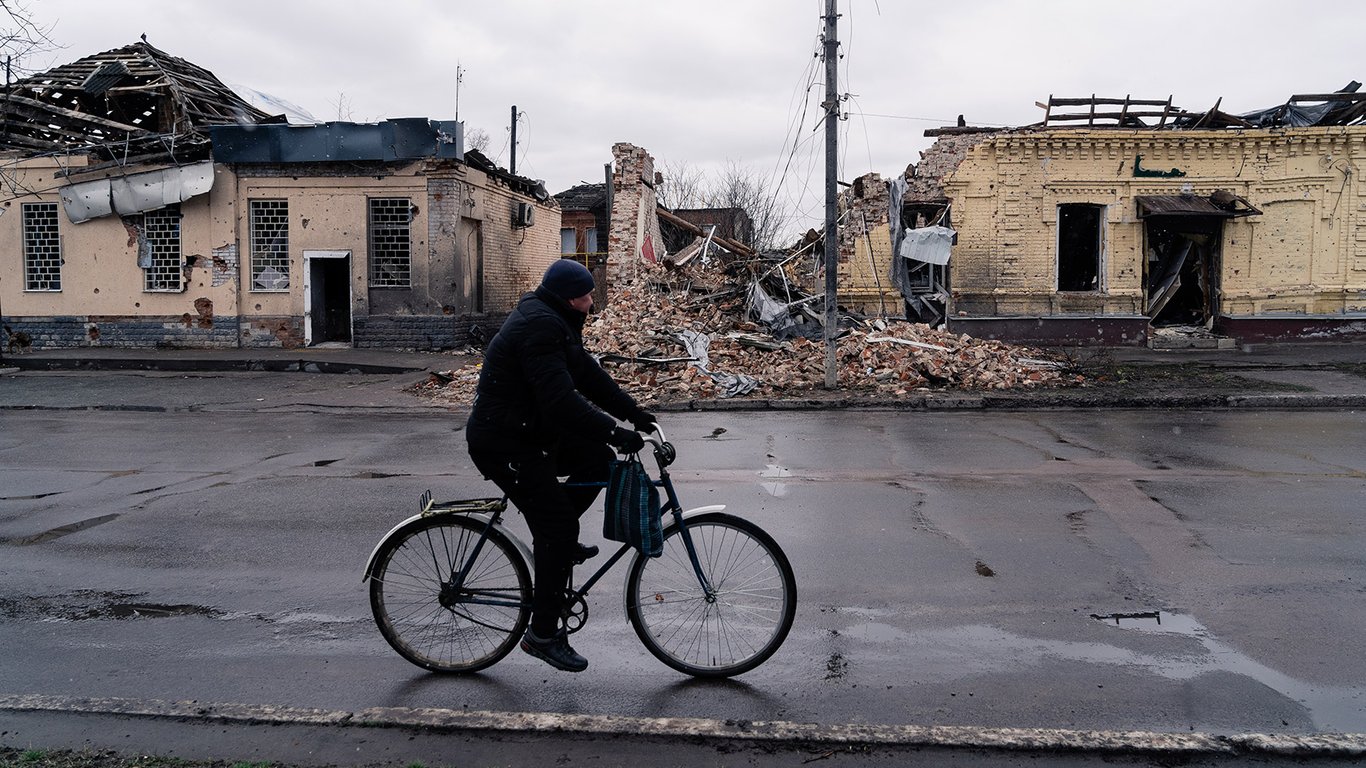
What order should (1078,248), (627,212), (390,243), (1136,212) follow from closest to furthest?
(627,212), (390,243), (1136,212), (1078,248)


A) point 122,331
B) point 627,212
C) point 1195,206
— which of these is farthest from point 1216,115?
point 122,331

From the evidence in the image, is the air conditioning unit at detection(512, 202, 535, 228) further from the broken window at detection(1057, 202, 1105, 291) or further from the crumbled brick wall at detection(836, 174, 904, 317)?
the broken window at detection(1057, 202, 1105, 291)

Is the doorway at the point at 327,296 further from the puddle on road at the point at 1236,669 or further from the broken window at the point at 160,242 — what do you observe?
the puddle on road at the point at 1236,669

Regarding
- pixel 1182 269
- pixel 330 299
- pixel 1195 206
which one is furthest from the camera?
pixel 1182 269

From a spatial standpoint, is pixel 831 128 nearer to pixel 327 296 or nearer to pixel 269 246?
pixel 327 296

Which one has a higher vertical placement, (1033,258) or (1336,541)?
(1033,258)

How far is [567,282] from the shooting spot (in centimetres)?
397

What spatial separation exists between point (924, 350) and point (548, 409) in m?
13.7

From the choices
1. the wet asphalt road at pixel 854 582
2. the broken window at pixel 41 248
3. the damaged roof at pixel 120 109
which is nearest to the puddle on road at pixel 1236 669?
the wet asphalt road at pixel 854 582

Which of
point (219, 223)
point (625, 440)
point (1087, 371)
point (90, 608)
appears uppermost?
point (219, 223)

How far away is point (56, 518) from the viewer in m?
7.29

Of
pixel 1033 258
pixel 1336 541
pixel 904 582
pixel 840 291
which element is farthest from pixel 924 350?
pixel 904 582

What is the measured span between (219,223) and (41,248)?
17.3ft

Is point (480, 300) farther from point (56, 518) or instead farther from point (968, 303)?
point (56, 518)
